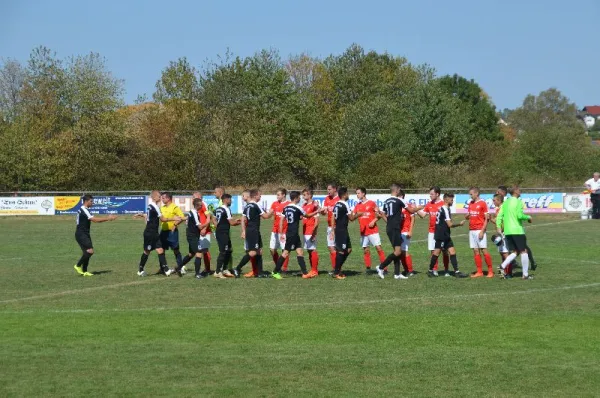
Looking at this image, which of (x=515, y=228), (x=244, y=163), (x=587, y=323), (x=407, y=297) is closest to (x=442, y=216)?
(x=515, y=228)

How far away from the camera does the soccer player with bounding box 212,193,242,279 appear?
825 inches

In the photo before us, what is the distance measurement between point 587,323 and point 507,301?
2.65m

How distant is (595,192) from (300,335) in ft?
117

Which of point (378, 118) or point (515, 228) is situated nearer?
point (515, 228)

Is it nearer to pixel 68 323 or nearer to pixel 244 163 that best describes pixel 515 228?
pixel 68 323

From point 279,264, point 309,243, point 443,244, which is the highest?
A: point 309,243

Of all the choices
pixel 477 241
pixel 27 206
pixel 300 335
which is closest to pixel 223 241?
pixel 477 241

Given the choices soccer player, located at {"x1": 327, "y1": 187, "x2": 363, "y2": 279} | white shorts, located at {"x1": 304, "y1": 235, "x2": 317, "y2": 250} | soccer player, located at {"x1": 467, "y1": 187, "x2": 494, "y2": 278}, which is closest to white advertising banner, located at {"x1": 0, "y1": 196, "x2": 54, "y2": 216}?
white shorts, located at {"x1": 304, "y1": 235, "x2": 317, "y2": 250}

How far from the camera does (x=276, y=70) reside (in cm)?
7950

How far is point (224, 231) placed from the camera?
21.0m

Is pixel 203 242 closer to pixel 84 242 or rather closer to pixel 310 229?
pixel 310 229

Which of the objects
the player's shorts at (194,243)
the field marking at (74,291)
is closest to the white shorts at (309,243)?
the player's shorts at (194,243)

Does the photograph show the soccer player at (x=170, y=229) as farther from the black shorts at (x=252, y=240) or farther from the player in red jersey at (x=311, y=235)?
the player in red jersey at (x=311, y=235)

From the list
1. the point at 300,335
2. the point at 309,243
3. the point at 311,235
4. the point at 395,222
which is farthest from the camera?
the point at 311,235
